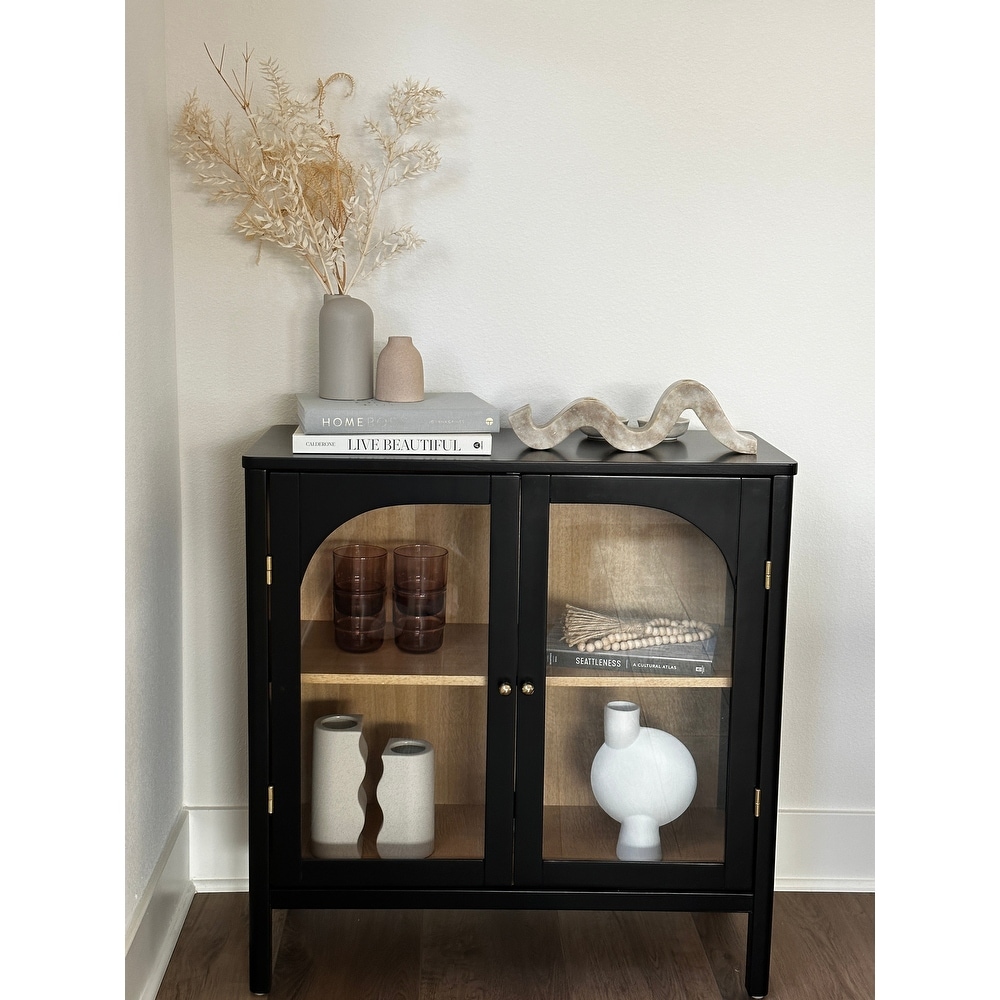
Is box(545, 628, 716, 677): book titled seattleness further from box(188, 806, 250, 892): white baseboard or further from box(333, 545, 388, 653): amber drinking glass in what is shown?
box(188, 806, 250, 892): white baseboard

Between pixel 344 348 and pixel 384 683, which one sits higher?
pixel 344 348

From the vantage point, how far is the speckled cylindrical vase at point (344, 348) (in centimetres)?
161

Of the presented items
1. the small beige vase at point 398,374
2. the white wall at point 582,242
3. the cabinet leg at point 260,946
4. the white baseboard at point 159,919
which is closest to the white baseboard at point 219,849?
the white baseboard at point 159,919

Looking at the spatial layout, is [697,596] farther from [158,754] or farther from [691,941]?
[158,754]

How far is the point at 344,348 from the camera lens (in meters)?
1.62

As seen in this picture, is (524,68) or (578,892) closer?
(578,892)

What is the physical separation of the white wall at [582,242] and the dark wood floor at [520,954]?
17.6 inches

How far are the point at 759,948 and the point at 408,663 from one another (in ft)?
2.48

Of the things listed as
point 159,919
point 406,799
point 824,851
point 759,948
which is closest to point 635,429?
point 406,799

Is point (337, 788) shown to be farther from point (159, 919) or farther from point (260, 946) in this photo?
point (159, 919)

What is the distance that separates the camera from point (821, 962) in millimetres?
1706

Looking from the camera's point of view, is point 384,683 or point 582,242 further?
point 582,242
